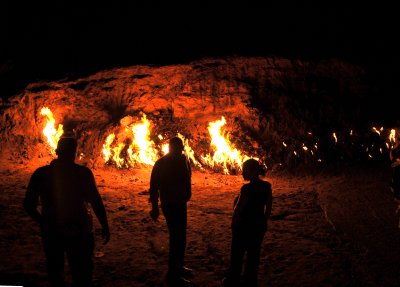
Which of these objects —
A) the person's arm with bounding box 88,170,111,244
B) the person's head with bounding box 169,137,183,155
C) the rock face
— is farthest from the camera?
the rock face

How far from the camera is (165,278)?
5.11m

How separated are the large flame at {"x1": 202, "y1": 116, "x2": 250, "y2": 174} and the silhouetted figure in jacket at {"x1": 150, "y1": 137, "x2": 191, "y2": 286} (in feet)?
25.7

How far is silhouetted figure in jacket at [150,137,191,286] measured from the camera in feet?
15.8

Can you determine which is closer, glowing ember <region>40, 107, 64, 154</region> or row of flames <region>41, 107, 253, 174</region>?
row of flames <region>41, 107, 253, 174</region>

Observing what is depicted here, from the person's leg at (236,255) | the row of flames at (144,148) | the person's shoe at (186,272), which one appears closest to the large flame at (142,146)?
the row of flames at (144,148)

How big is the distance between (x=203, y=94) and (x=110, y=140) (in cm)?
383

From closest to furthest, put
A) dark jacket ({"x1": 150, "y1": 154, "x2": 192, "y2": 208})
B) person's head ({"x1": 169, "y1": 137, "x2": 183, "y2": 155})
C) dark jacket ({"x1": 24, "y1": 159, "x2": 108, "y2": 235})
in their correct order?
dark jacket ({"x1": 24, "y1": 159, "x2": 108, "y2": 235}), dark jacket ({"x1": 150, "y1": 154, "x2": 192, "y2": 208}), person's head ({"x1": 169, "y1": 137, "x2": 183, "y2": 155})

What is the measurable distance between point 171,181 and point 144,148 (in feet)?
29.3

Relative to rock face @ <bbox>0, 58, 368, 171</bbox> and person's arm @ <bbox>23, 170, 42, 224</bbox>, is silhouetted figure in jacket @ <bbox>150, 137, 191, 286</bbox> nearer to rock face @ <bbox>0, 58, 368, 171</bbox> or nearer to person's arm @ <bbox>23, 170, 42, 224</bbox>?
person's arm @ <bbox>23, 170, 42, 224</bbox>

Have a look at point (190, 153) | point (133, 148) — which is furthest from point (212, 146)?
point (133, 148)

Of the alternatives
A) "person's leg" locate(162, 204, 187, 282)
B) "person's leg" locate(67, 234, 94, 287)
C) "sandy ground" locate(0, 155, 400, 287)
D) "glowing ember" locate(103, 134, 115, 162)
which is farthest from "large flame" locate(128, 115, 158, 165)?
"person's leg" locate(67, 234, 94, 287)

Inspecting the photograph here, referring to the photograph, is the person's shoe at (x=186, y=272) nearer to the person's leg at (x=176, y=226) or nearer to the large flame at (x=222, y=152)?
the person's leg at (x=176, y=226)

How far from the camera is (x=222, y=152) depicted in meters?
13.1

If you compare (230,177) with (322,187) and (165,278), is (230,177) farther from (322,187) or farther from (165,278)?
(165,278)
